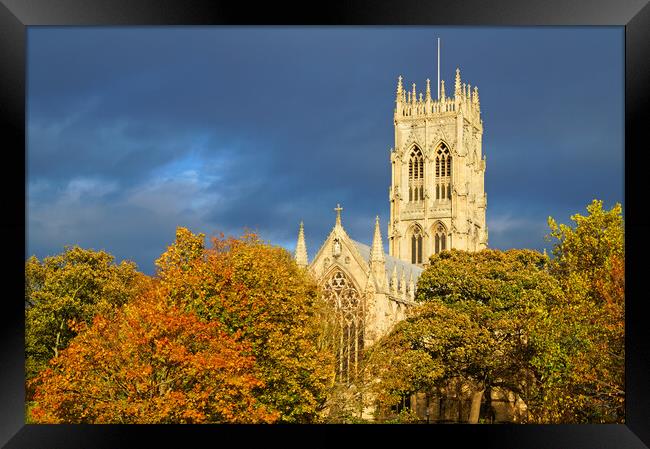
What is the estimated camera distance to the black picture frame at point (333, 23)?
12406 mm

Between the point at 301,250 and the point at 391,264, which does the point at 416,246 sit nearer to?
the point at 391,264

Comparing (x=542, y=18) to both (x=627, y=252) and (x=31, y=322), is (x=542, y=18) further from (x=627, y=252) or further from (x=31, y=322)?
(x=31, y=322)

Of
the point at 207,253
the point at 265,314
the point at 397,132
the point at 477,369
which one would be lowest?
the point at 477,369

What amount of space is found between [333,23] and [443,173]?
6038cm

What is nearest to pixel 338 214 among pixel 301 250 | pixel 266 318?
pixel 301 250

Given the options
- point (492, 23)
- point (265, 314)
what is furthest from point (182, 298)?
point (492, 23)

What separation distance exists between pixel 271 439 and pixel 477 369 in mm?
20992

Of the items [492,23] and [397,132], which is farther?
[397,132]

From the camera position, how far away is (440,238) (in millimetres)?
69562

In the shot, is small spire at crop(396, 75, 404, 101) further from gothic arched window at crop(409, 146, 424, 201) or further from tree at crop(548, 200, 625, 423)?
tree at crop(548, 200, 625, 423)

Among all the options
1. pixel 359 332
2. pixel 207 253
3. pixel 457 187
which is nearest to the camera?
pixel 207 253

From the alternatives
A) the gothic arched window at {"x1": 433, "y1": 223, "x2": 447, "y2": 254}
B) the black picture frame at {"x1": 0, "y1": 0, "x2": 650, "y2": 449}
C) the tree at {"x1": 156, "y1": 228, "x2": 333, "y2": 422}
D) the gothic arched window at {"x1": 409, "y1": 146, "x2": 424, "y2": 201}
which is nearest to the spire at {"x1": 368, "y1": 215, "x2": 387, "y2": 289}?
the tree at {"x1": 156, "y1": 228, "x2": 333, "y2": 422}

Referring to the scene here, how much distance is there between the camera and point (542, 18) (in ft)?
41.1

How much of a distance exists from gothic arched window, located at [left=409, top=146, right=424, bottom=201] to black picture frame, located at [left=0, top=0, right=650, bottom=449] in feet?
194
